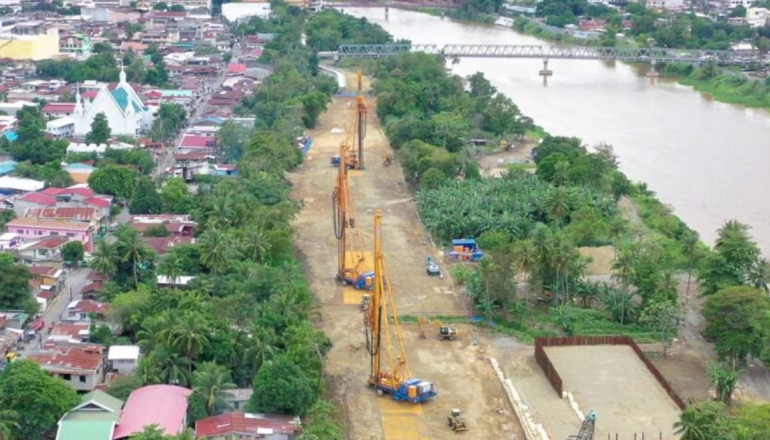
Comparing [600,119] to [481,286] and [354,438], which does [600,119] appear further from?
[354,438]

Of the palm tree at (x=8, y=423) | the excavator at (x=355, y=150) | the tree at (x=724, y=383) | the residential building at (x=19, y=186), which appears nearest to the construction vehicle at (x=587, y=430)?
the tree at (x=724, y=383)

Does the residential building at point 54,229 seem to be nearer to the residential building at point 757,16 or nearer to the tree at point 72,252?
the tree at point 72,252

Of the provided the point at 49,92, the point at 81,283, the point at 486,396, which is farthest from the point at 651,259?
the point at 49,92

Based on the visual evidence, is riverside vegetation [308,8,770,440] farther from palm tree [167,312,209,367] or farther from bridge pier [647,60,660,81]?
bridge pier [647,60,660,81]

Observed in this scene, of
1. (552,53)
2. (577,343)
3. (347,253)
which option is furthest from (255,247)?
(552,53)

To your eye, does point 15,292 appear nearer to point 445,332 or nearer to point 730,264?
point 445,332

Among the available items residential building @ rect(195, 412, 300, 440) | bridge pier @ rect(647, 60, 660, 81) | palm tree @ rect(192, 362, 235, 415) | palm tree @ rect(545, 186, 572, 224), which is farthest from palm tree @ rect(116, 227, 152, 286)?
bridge pier @ rect(647, 60, 660, 81)
